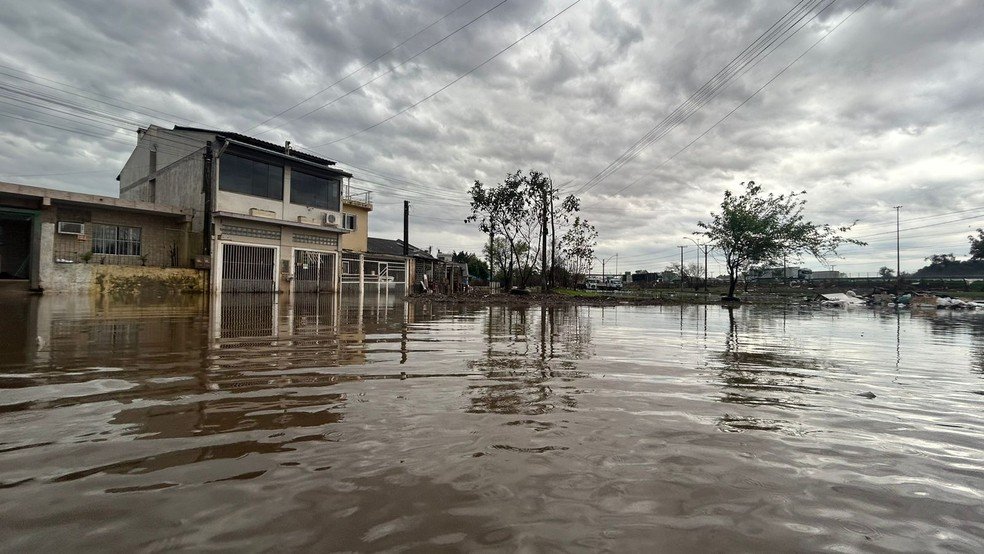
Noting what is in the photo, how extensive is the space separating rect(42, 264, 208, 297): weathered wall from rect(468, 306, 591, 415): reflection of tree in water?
16.3 metres

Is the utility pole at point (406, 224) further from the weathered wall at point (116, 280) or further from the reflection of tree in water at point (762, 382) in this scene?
the reflection of tree in water at point (762, 382)

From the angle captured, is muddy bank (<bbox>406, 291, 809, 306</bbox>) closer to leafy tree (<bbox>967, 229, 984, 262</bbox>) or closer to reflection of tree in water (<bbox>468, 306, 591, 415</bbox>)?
reflection of tree in water (<bbox>468, 306, 591, 415</bbox>)

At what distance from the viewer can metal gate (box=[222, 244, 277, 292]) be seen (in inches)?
790

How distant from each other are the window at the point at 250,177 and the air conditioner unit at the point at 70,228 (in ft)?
16.7

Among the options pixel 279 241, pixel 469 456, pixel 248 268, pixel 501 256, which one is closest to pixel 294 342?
pixel 469 456

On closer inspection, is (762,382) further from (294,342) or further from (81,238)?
(81,238)

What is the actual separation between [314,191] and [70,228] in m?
10.2

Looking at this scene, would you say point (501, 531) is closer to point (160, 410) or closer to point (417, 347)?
point (160, 410)

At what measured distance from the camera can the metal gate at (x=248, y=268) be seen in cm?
2008

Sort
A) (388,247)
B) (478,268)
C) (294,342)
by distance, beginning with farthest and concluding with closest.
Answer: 1. (478,268)
2. (388,247)
3. (294,342)

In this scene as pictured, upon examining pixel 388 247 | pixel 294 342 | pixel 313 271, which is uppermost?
pixel 388 247

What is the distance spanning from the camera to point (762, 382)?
3980 millimetres

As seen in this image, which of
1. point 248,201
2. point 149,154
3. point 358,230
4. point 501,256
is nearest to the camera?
point 248,201

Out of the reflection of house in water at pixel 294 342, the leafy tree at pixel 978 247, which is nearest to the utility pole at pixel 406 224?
the reflection of house in water at pixel 294 342
